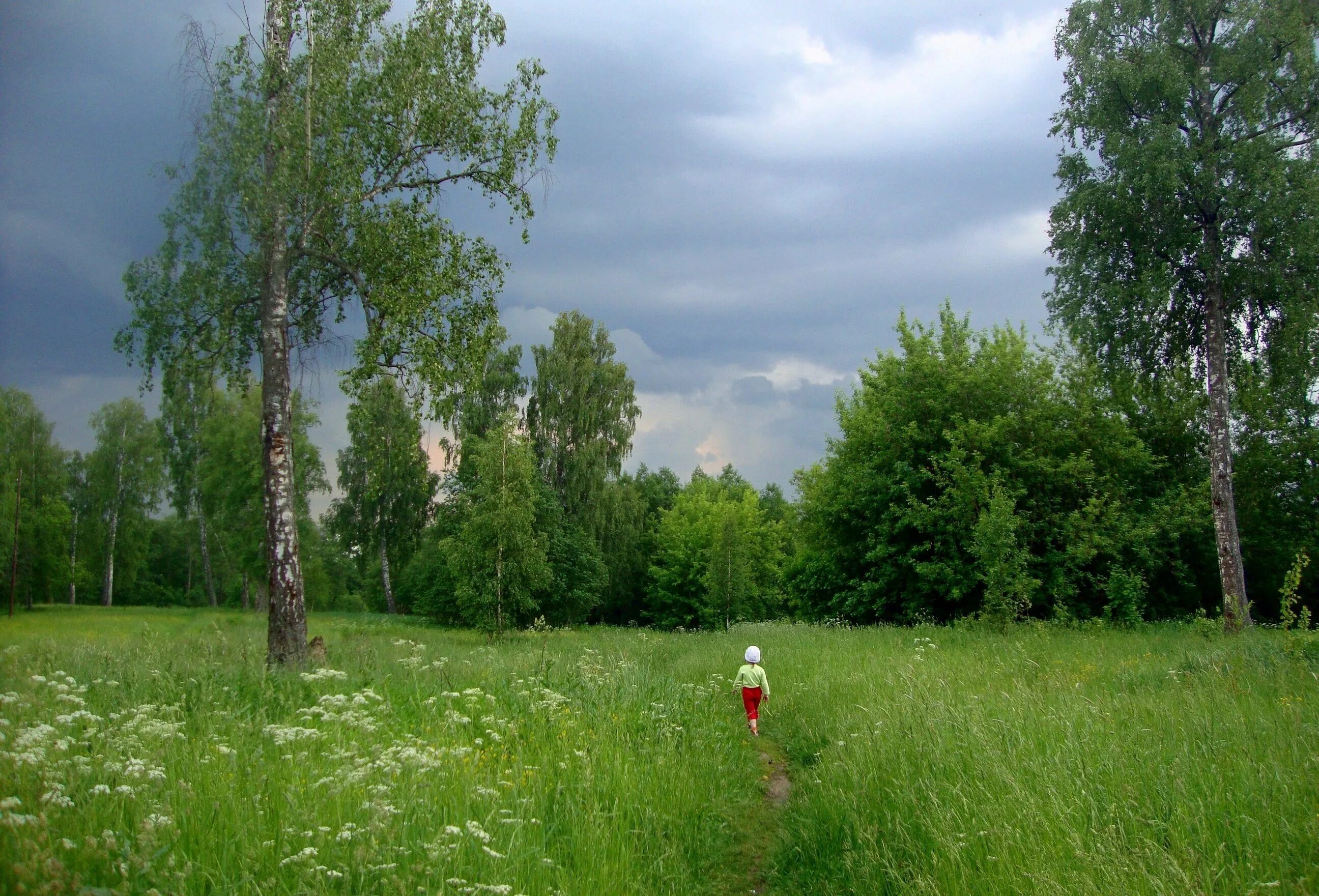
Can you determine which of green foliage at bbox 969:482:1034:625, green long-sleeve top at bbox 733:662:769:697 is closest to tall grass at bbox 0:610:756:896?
green long-sleeve top at bbox 733:662:769:697

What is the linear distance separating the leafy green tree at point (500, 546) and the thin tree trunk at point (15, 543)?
77.3 feet

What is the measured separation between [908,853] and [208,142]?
12.0 metres

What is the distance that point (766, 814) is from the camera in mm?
7234

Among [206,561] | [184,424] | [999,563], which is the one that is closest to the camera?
[184,424]

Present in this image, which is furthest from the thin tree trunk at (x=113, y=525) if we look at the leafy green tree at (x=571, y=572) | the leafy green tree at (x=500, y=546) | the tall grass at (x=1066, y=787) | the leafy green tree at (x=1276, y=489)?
the leafy green tree at (x=1276, y=489)

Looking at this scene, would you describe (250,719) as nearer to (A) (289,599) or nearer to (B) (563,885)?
(B) (563,885)

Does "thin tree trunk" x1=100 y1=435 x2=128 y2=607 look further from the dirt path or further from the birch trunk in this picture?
the birch trunk

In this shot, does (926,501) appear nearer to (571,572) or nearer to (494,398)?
(571,572)

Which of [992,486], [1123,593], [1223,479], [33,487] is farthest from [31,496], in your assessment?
[1123,593]

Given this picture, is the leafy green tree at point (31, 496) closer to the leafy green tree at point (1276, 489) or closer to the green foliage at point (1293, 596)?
the green foliage at point (1293, 596)

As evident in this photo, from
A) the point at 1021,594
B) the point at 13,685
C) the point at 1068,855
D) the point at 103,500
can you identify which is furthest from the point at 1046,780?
the point at 1021,594

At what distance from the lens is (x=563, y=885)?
4152 millimetres

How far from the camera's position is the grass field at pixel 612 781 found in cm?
356

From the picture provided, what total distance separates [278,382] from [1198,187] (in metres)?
20.7
